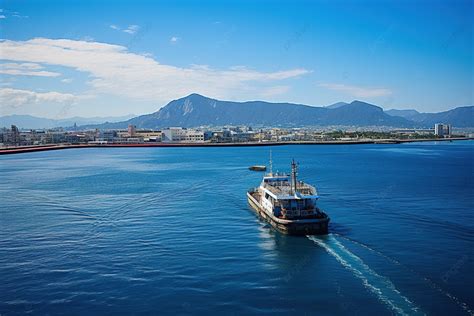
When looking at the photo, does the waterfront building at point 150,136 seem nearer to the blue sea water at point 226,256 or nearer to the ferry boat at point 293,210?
the blue sea water at point 226,256

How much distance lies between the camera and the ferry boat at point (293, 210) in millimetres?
24531

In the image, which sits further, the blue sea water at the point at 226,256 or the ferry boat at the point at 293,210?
the ferry boat at the point at 293,210

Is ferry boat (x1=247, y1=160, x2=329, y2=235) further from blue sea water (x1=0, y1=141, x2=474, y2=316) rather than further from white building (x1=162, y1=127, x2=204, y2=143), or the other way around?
white building (x1=162, y1=127, x2=204, y2=143)

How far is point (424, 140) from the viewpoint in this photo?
177000 mm

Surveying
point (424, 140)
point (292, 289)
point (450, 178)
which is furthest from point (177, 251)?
point (424, 140)

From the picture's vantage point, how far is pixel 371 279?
17750 millimetres

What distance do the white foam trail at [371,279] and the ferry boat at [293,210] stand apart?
1.06 m

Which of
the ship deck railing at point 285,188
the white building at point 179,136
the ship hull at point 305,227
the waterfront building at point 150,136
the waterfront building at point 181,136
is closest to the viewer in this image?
the ship hull at point 305,227

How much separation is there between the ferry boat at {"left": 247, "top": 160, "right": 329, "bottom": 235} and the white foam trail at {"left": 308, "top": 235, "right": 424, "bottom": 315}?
3.49ft

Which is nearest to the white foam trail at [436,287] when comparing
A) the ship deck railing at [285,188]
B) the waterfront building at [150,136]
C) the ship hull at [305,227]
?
the ship hull at [305,227]

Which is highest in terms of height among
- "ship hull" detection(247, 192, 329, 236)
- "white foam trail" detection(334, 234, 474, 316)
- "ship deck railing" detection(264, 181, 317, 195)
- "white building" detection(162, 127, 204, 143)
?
"white building" detection(162, 127, 204, 143)

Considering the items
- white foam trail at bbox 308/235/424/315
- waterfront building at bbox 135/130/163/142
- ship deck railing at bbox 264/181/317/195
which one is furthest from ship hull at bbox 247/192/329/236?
waterfront building at bbox 135/130/163/142

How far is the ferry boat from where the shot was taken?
2453 centimetres

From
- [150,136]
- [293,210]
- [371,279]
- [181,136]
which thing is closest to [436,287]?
[371,279]
